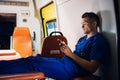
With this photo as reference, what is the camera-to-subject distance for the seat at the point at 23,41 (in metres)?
3.78

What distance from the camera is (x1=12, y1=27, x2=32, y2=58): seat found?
3779 mm

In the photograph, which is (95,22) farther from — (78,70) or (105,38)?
(78,70)

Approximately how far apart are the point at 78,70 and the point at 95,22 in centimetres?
65

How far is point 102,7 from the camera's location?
7.36 feet

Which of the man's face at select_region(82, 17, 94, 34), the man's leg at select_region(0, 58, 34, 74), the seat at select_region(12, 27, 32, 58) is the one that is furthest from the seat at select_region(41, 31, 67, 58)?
the seat at select_region(12, 27, 32, 58)

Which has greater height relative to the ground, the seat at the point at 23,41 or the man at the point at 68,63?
the seat at the point at 23,41

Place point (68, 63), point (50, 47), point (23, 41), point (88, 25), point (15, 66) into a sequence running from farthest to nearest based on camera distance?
point (23, 41) < point (50, 47) < point (88, 25) < point (68, 63) < point (15, 66)

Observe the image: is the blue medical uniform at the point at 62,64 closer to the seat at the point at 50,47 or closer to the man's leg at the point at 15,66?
the man's leg at the point at 15,66

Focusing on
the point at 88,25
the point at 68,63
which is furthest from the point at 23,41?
the point at 68,63

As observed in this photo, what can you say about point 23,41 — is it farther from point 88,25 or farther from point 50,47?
point 88,25

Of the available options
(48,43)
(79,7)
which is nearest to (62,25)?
(79,7)

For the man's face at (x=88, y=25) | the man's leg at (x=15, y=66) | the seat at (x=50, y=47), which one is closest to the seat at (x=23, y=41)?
the seat at (x=50, y=47)

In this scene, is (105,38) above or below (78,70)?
above

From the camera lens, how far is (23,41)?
3.83 metres
